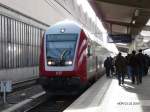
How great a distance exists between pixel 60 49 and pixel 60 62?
60cm

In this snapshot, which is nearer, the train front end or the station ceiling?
the train front end

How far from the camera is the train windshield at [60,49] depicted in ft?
65.7

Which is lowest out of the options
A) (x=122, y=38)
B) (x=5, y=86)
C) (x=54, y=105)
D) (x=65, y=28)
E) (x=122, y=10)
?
(x=54, y=105)

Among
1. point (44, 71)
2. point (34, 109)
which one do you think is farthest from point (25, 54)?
point (34, 109)

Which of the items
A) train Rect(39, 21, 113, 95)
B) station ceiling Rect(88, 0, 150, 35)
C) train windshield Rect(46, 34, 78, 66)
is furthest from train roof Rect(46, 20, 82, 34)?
station ceiling Rect(88, 0, 150, 35)

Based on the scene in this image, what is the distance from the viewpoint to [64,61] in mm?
19969

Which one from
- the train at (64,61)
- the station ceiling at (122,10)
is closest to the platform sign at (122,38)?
the station ceiling at (122,10)

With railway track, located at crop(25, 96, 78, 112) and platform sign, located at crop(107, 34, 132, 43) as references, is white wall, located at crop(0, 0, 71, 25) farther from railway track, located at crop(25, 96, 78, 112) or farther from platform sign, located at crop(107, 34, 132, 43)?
railway track, located at crop(25, 96, 78, 112)

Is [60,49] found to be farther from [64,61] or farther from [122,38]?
[122,38]


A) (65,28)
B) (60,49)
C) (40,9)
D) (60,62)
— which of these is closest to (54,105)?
(60,62)

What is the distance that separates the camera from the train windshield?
20.0m

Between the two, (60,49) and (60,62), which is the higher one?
(60,49)

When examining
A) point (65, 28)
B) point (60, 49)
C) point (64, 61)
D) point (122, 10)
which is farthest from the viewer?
point (122, 10)

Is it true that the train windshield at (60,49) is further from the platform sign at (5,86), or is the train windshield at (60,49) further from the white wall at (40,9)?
the white wall at (40,9)
